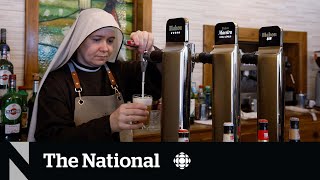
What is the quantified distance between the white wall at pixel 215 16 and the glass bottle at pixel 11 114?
307 millimetres

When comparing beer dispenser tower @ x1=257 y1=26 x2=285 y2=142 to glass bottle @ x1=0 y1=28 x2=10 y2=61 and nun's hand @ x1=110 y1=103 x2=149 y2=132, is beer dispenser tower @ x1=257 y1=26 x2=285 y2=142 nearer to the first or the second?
nun's hand @ x1=110 y1=103 x2=149 y2=132

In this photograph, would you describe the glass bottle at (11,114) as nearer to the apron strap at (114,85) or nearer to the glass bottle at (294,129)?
the apron strap at (114,85)

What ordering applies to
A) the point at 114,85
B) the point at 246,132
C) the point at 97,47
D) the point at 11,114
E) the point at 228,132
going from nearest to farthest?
the point at 228,132 → the point at 97,47 → the point at 114,85 → the point at 11,114 → the point at 246,132

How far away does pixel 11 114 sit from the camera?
2.13 meters

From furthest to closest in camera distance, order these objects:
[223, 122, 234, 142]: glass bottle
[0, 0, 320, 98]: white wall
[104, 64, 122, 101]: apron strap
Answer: [0, 0, 320, 98]: white wall < [104, 64, 122, 101]: apron strap < [223, 122, 234, 142]: glass bottle

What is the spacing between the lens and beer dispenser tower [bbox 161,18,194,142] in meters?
0.90

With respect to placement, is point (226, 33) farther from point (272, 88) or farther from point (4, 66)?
point (4, 66)

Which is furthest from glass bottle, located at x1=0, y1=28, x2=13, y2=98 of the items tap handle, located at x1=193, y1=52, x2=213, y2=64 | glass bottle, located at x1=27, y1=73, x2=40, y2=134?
tap handle, located at x1=193, y1=52, x2=213, y2=64

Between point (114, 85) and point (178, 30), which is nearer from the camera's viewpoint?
point (178, 30)

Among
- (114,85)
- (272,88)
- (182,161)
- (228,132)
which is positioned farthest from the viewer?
(114,85)

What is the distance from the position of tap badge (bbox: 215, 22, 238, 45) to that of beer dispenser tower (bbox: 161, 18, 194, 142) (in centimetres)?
9

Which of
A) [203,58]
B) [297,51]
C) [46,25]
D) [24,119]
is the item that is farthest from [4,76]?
[297,51]

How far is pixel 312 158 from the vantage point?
76 centimetres

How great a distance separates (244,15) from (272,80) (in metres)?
A: 2.49
